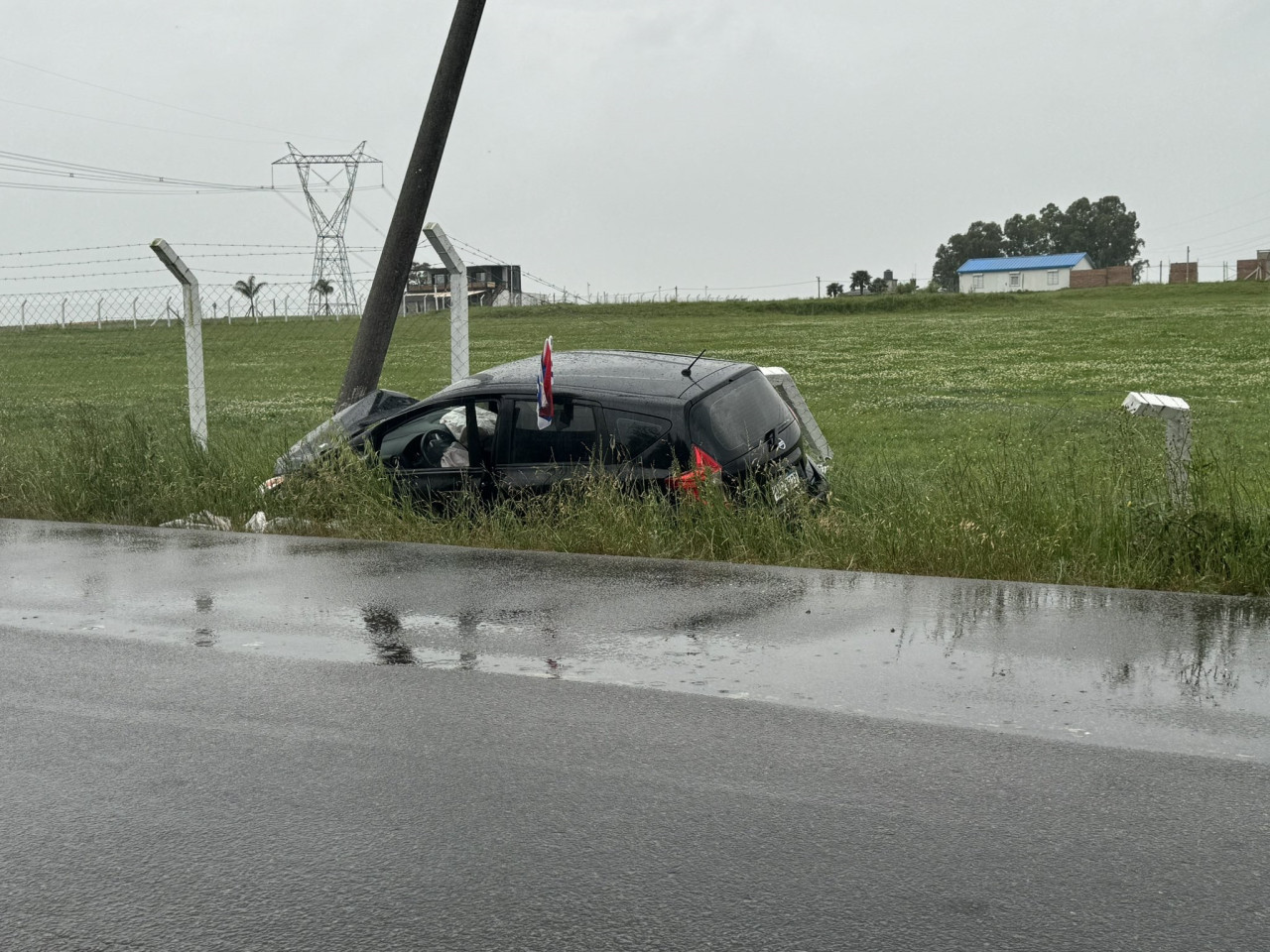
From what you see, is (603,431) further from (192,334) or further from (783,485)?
(192,334)

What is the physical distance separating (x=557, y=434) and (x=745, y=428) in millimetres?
1294

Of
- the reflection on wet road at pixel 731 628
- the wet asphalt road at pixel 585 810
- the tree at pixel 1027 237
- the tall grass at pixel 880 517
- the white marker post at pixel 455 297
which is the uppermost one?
the tree at pixel 1027 237

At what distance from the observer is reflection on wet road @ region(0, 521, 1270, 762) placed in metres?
5.65

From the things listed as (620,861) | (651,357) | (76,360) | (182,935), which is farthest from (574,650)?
(76,360)

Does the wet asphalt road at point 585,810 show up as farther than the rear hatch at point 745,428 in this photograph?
No

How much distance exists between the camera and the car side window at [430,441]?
10141 millimetres

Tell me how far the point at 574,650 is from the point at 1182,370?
28.4 m

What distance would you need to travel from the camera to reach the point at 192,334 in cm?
1238

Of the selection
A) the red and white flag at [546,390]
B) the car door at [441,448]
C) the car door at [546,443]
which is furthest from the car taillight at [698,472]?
the car door at [441,448]

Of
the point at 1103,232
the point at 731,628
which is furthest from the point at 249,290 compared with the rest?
the point at 1103,232

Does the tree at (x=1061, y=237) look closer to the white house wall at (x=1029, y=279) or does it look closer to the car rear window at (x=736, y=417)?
the white house wall at (x=1029, y=279)

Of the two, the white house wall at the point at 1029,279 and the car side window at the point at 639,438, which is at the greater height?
the white house wall at the point at 1029,279

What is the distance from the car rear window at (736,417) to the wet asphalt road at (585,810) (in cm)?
238

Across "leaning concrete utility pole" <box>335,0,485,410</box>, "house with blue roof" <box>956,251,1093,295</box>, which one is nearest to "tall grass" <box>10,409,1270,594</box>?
"leaning concrete utility pole" <box>335,0,485,410</box>
